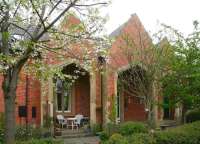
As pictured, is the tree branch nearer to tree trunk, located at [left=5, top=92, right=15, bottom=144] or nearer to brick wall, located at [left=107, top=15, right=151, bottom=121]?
tree trunk, located at [left=5, top=92, right=15, bottom=144]

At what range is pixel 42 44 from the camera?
41.8ft

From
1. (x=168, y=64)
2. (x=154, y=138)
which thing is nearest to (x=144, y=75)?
(x=168, y=64)

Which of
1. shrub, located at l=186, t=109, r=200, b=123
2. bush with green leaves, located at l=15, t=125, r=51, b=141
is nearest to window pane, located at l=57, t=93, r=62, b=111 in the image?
bush with green leaves, located at l=15, t=125, r=51, b=141

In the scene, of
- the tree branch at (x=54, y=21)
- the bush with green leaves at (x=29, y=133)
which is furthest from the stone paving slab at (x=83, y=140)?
the tree branch at (x=54, y=21)

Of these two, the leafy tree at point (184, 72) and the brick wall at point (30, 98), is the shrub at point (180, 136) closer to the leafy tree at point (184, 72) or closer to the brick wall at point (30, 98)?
the leafy tree at point (184, 72)

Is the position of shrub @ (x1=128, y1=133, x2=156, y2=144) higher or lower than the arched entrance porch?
lower

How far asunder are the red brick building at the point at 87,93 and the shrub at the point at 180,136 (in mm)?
5421

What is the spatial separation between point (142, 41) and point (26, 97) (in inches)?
264

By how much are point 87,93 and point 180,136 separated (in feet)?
41.1

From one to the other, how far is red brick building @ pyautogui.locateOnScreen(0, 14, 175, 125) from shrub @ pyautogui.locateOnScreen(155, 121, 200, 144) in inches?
213

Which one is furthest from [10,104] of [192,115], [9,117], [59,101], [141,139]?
[192,115]

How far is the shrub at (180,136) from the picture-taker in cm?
1631

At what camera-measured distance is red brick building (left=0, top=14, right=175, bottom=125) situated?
2427 centimetres

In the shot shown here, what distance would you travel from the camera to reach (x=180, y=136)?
1706cm
